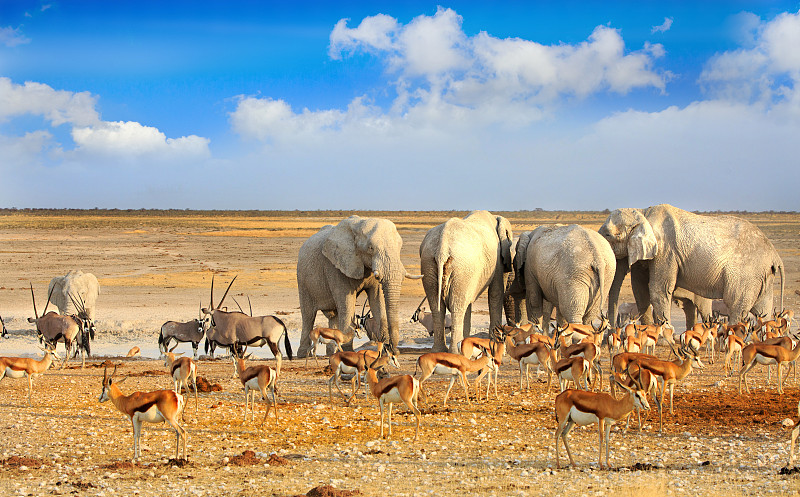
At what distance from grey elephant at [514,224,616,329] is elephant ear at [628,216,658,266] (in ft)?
4.96

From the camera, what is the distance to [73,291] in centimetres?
2098

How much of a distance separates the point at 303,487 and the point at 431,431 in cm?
273

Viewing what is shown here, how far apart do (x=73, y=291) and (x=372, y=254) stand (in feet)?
31.6

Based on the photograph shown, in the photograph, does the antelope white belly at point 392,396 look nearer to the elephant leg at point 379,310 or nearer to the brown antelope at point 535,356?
the brown antelope at point 535,356

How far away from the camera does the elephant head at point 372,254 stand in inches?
635

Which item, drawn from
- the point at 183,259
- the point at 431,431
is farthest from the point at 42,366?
the point at 183,259

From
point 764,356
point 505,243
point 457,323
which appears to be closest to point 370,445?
point 764,356

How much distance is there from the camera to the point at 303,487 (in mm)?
7621

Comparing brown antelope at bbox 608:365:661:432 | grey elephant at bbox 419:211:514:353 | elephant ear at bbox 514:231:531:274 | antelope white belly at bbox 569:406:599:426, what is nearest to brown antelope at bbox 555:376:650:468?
antelope white belly at bbox 569:406:599:426

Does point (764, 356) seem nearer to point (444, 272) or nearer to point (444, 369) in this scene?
point (444, 369)

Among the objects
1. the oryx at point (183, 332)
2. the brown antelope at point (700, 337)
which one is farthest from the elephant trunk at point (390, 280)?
the brown antelope at point (700, 337)

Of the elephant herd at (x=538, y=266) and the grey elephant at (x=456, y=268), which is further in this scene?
the elephant herd at (x=538, y=266)

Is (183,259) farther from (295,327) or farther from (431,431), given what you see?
(431,431)

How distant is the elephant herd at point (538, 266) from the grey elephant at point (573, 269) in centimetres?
2
